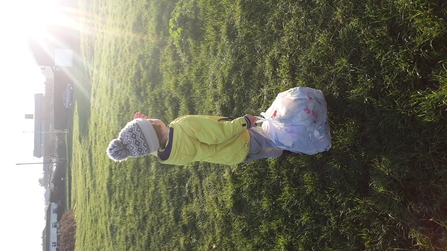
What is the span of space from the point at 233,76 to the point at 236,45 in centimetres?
44

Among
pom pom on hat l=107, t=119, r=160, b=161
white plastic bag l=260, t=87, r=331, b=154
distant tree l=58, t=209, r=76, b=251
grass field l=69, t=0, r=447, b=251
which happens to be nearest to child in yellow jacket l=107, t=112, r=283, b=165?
pom pom on hat l=107, t=119, r=160, b=161

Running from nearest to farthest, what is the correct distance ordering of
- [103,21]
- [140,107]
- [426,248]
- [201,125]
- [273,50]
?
1. [426,248]
2. [201,125]
3. [273,50]
4. [140,107]
5. [103,21]

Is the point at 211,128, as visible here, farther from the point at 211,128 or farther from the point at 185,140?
the point at 185,140

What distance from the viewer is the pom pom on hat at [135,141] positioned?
10.2 feet

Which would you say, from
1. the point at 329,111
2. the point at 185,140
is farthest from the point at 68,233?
the point at 329,111

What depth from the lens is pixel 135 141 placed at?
3.09m

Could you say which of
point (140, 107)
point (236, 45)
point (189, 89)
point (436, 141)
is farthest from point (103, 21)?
point (436, 141)

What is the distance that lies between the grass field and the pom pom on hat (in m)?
1.50

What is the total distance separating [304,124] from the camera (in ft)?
9.30

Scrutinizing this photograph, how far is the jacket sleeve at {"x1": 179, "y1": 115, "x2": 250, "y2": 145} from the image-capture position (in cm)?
319

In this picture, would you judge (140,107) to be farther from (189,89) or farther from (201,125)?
(201,125)

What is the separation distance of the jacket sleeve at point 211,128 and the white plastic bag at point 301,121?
35 cm

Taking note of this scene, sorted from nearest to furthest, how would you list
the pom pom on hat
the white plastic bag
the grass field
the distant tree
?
the grass field, the white plastic bag, the pom pom on hat, the distant tree

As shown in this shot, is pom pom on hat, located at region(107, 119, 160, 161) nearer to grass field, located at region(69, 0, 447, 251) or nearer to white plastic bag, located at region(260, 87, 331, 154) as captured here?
white plastic bag, located at region(260, 87, 331, 154)
